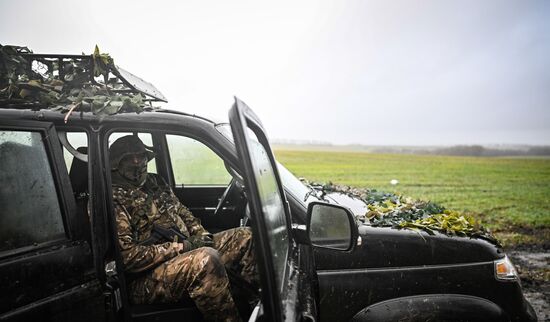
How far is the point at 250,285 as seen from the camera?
2.65m

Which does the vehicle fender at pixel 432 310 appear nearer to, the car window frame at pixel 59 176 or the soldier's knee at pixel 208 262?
the soldier's knee at pixel 208 262

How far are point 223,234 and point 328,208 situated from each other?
125 centimetres

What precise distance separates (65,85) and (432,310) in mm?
3005

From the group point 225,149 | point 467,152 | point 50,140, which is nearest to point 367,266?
point 225,149

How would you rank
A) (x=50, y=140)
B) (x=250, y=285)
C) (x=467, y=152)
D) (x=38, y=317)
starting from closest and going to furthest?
(x=38, y=317), (x=50, y=140), (x=250, y=285), (x=467, y=152)

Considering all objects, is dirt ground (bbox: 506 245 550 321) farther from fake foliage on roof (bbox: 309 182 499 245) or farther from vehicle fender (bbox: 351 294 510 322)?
vehicle fender (bbox: 351 294 510 322)

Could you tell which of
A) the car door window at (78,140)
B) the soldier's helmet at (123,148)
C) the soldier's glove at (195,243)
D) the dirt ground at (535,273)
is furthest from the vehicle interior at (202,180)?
the dirt ground at (535,273)

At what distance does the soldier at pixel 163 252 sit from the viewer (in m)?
2.23

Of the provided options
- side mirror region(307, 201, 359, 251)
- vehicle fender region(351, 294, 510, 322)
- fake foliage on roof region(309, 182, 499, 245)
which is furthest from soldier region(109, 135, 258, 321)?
fake foliage on roof region(309, 182, 499, 245)

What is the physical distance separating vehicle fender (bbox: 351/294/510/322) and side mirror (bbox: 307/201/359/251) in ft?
1.83

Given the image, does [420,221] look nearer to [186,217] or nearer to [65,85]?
[186,217]

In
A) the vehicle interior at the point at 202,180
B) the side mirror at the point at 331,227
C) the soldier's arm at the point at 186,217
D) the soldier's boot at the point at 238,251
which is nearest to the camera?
the side mirror at the point at 331,227

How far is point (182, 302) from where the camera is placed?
2.37 meters

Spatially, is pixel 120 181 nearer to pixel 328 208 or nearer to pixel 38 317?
pixel 38 317
